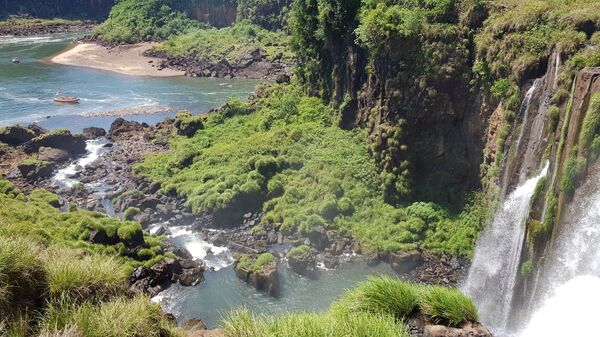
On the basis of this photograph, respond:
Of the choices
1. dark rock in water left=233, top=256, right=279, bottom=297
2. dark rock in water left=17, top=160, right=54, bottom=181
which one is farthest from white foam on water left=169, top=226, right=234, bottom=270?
dark rock in water left=17, top=160, right=54, bottom=181

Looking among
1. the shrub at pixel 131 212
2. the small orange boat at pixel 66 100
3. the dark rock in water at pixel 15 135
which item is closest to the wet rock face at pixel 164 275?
the shrub at pixel 131 212

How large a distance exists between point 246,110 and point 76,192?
22.0 meters

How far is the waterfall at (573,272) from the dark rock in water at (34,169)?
48728mm

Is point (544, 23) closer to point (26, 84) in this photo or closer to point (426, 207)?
point (426, 207)

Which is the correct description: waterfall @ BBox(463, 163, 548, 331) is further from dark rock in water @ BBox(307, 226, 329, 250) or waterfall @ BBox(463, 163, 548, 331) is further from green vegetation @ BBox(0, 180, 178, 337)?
green vegetation @ BBox(0, 180, 178, 337)

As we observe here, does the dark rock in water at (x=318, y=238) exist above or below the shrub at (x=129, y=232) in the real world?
below

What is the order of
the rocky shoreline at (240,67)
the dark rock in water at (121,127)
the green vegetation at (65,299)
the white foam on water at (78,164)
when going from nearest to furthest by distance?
1. the green vegetation at (65,299)
2. the white foam on water at (78,164)
3. the dark rock in water at (121,127)
4. the rocky shoreline at (240,67)

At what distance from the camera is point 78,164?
57.1 meters

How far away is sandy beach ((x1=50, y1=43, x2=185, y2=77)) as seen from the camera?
10550 centimetres

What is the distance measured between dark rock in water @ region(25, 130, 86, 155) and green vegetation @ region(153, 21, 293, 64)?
50.7 metres

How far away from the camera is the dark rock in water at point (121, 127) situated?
215 feet

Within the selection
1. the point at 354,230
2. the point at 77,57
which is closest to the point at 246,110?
the point at 354,230

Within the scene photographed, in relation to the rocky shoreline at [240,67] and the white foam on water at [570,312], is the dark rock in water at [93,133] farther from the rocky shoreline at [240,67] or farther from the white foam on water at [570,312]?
the white foam on water at [570,312]

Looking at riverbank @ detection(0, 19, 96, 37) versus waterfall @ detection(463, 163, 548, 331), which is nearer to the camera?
waterfall @ detection(463, 163, 548, 331)
